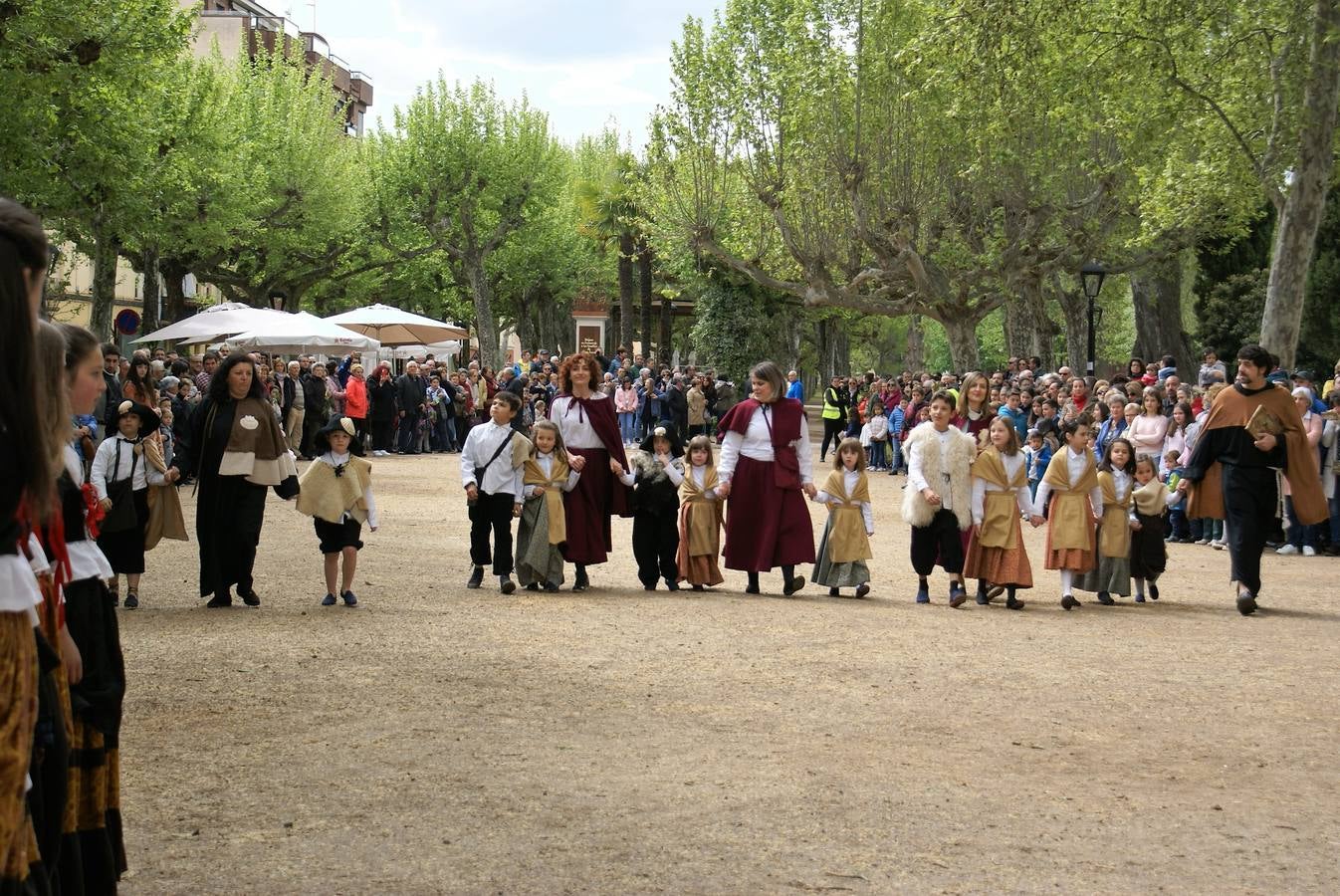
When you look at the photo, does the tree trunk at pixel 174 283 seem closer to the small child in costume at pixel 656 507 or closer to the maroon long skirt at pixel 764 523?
the small child in costume at pixel 656 507

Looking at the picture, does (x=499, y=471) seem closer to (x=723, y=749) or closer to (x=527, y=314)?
(x=723, y=749)

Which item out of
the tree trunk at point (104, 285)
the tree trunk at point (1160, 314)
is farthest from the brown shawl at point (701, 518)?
the tree trunk at point (1160, 314)

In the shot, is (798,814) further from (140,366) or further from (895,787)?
(140,366)

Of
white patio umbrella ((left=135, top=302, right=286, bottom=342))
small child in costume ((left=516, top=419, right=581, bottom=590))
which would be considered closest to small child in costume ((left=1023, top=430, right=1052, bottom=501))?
small child in costume ((left=516, top=419, right=581, bottom=590))

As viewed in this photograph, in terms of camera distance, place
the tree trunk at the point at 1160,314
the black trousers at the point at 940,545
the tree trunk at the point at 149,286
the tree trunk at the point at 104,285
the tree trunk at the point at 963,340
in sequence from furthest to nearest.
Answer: the tree trunk at the point at 1160,314, the tree trunk at the point at 963,340, the tree trunk at the point at 149,286, the tree trunk at the point at 104,285, the black trousers at the point at 940,545

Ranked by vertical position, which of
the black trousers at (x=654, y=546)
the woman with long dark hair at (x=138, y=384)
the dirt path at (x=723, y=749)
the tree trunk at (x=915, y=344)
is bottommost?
the dirt path at (x=723, y=749)

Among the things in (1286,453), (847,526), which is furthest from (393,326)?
(1286,453)

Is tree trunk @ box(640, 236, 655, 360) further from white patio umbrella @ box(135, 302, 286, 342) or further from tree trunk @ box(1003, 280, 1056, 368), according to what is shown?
white patio umbrella @ box(135, 302, 286, 342)

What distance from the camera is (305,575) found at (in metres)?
14.0

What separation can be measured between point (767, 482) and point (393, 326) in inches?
961

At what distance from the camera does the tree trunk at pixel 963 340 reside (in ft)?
138

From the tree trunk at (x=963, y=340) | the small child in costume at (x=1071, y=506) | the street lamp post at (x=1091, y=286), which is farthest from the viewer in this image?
the tree trunk at (x=963, y=340)

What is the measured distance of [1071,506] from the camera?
42.7ft

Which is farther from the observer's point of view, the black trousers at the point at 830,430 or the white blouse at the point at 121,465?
the black trousers at the point at 830,430
